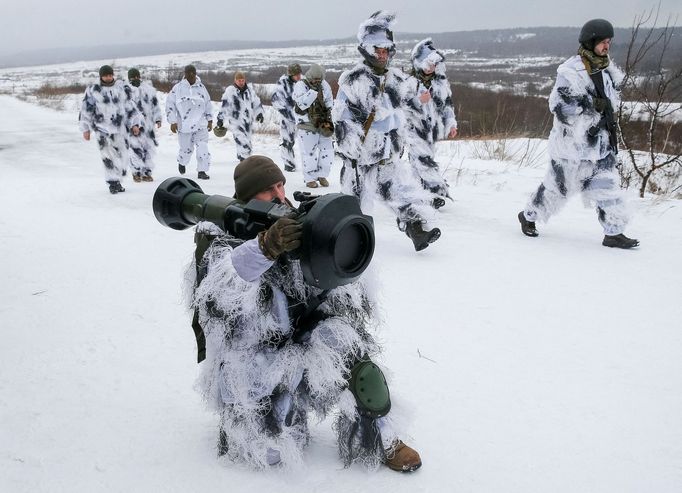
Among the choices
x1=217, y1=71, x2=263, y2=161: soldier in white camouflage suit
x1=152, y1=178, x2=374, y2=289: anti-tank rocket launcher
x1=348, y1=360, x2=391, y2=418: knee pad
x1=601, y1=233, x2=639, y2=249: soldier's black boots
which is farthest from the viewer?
x1=217, y1=71, x2=263, y2=161: soldier in white camouflage suit

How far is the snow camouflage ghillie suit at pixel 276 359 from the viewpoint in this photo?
1.83 metres

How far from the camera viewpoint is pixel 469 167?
8.54 metres

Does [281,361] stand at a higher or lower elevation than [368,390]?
higher

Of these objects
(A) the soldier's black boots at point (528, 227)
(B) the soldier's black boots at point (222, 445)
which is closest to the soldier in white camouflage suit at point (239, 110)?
(A) the soldier's black boots at point (528, 227)

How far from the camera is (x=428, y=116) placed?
5938 mm

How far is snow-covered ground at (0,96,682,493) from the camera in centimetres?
202

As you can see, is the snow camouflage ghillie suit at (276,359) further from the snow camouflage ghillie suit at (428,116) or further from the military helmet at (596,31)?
the snow camouflage ghillie suit at (428,116)

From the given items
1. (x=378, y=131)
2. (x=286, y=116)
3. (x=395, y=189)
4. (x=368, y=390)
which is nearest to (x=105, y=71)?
(x=286, y=116)

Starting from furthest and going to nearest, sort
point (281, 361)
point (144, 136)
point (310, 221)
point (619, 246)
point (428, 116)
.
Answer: point (144, 136), point (428, 116), point (619, 246), point (281, 361), point (310, 221)

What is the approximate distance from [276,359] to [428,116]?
458 centimetres

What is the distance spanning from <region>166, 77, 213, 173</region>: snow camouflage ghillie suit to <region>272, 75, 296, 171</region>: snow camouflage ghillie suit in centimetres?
119

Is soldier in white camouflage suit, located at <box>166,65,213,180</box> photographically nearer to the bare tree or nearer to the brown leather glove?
the bare tree

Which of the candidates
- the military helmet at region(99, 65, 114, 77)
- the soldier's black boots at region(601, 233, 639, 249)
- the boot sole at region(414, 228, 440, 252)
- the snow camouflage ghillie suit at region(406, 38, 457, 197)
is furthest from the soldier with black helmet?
the military helmet at region(99, 65, 114, 77)

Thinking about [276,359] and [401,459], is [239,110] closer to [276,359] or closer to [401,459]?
[276,359]
